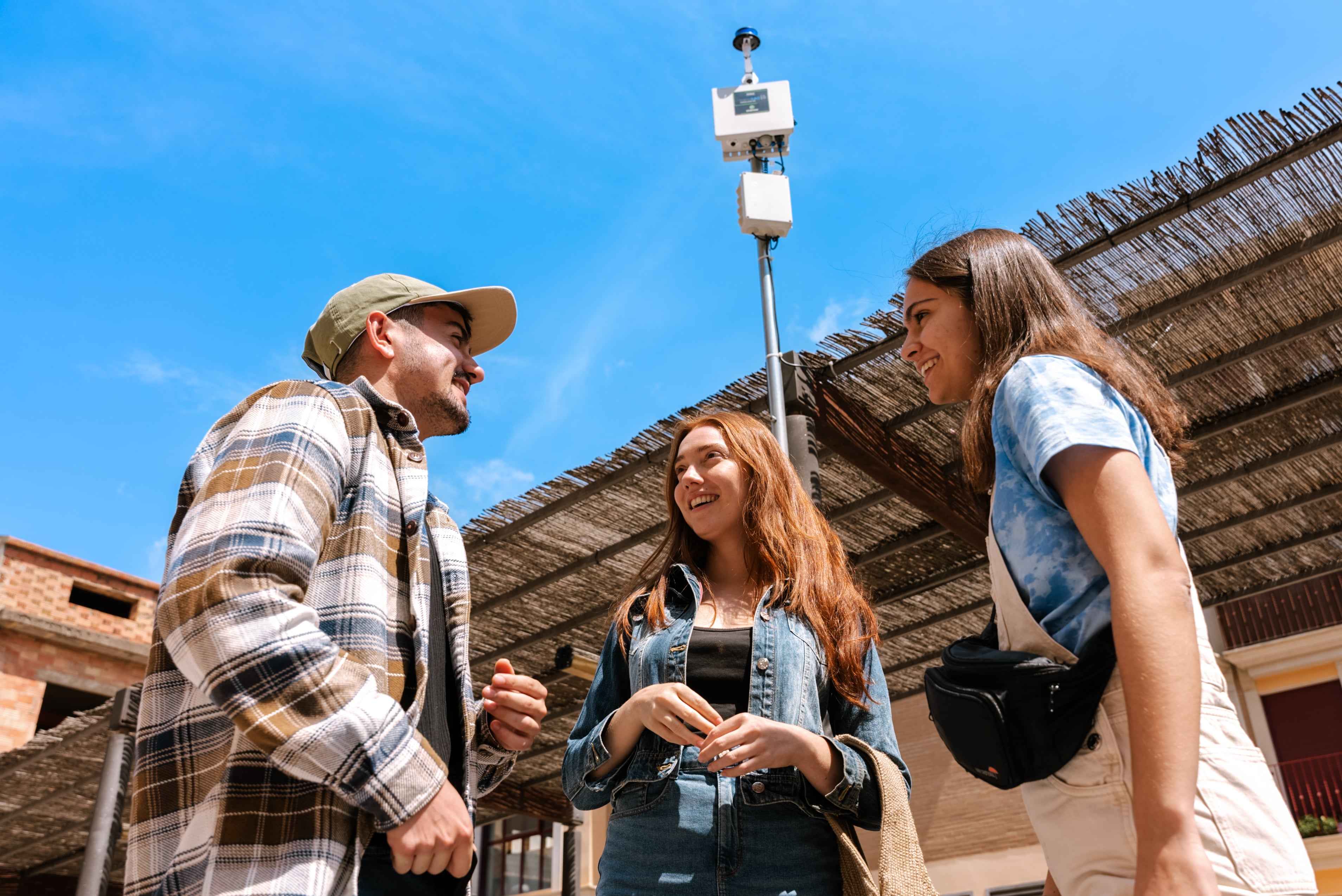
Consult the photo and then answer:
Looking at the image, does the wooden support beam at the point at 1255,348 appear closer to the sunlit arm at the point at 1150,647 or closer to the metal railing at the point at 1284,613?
the sunlit arm at the point at 1150,647

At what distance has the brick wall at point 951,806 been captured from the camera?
15531 mm

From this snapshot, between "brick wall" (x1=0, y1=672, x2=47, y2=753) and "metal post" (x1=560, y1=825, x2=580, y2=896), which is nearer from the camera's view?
"metal post" (x1=560, y1=825, x2=580, y2=896)

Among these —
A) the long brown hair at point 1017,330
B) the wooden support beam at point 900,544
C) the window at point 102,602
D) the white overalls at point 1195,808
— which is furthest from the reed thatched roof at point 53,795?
the white overalls at point 1195,808

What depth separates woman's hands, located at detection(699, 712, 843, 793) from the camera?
6.98 ft

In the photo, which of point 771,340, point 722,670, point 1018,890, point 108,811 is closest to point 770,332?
point 771,340

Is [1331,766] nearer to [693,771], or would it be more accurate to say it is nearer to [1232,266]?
[1232,266]

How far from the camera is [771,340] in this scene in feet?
17.1

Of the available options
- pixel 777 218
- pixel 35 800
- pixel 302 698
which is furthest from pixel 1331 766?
pixel 302 698

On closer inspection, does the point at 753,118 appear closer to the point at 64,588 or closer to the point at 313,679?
the point at 313,679

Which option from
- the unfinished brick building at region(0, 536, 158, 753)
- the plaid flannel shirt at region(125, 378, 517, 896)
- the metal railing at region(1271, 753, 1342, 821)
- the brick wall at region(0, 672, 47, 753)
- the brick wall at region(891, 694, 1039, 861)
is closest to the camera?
the plaid flannel shirt at region(125, 378, 517, 896)

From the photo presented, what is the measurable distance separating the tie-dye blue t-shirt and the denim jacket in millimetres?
725

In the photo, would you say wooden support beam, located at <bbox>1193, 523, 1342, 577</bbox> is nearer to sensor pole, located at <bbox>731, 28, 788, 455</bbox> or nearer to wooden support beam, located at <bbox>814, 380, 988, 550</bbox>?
wooden support beam, located at <bbox>814, 380, 988, 550</bbox>

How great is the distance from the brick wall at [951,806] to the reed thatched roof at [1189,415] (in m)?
8.73

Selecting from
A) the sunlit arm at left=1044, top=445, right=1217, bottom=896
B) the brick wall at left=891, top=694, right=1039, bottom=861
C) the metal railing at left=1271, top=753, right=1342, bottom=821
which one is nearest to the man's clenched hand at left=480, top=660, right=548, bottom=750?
the sunlit arm at left=1044, top=445, right=1217, bottom=896
